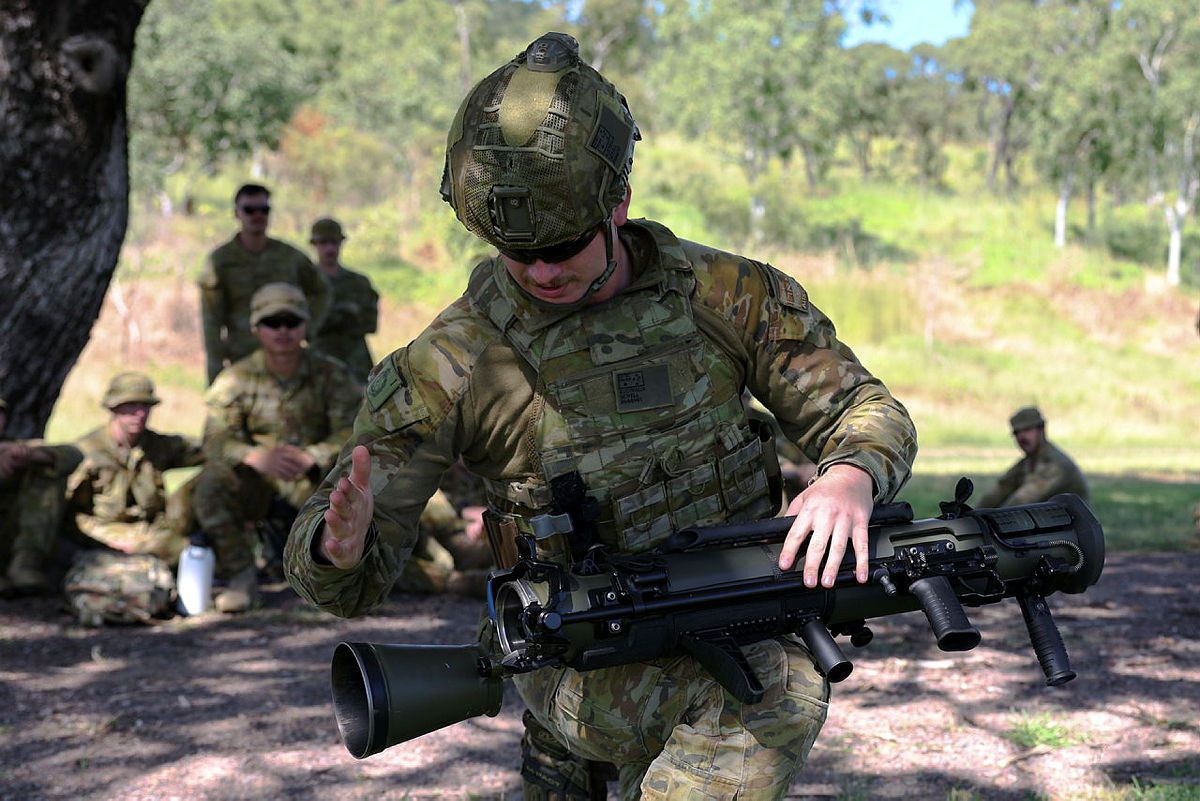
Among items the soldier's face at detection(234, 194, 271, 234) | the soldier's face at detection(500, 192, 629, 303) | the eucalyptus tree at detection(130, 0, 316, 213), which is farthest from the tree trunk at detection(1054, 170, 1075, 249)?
the soldier's face at detection(500, 192, 629, 303)

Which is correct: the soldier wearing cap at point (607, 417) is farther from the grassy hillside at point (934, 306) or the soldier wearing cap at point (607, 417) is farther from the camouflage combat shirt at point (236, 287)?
the grassy hillside at point (934, 306)

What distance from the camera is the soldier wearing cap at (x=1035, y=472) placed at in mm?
8500

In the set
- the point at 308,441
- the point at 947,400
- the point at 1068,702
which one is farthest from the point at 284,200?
the point at 1068,702

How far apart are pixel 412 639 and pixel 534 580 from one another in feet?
14.0

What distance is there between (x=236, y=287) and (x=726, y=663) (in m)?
7.56

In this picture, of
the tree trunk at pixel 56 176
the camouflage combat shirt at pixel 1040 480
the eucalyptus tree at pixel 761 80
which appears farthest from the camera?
the eucalyptus tree at pixel 761 80

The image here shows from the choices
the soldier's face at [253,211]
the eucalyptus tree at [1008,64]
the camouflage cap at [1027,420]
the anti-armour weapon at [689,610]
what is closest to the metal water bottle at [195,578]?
the soldier's face at [253,211]

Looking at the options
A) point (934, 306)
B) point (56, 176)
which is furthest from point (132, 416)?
point (934, 306)

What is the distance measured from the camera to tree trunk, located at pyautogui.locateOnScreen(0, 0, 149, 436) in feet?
21.2

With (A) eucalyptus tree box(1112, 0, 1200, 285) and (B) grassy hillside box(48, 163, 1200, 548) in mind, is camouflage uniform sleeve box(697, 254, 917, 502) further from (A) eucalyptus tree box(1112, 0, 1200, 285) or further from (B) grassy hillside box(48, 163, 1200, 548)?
(A) eucalyptus tree box(1112, 0, 1200, 285)

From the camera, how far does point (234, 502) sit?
23.9 ft

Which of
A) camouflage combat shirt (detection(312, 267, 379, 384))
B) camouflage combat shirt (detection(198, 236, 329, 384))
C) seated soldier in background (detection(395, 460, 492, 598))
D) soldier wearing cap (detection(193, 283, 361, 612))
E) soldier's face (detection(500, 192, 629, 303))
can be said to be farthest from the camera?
camouflage combat shirt (detection(312, 267, 379, 384))

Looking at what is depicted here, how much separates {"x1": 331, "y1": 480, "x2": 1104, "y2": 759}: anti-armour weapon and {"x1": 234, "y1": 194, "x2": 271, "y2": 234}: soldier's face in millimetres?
7060

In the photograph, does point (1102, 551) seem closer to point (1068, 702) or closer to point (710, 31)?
point (1068, 702)
